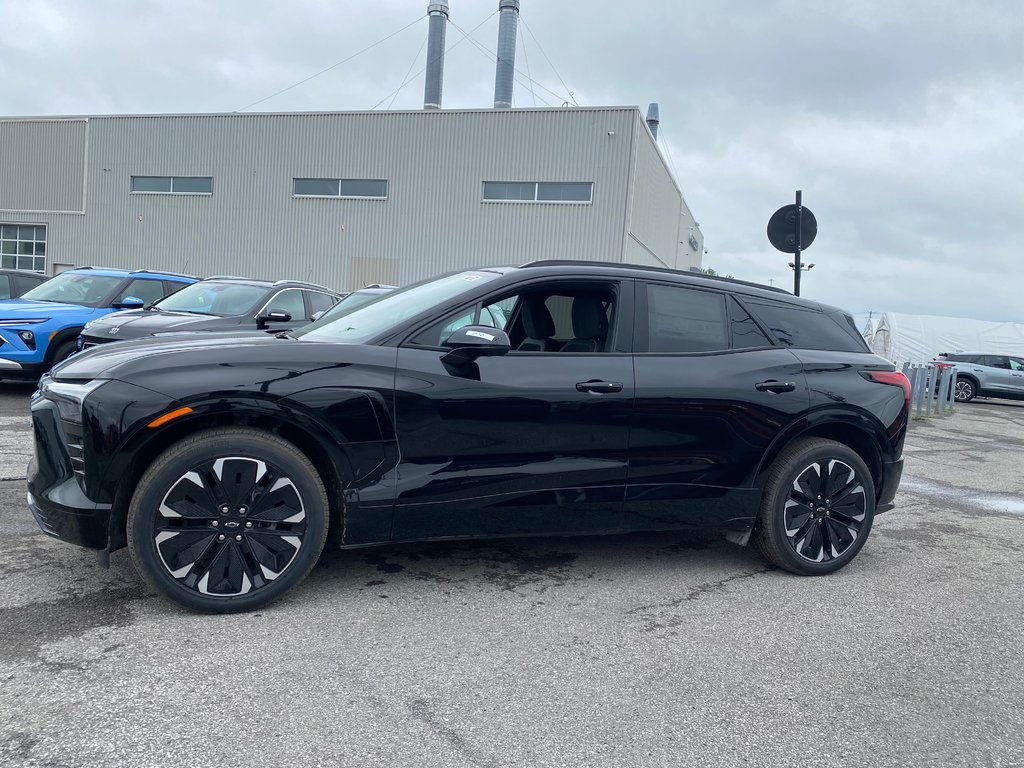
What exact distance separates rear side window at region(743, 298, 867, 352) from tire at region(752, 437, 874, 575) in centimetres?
57

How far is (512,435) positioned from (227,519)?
1.29m

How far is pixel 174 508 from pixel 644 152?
27.7 metres

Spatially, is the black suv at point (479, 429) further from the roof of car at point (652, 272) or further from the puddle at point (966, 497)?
the puddle at point (966, 497)

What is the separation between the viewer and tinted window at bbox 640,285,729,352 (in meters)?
4.16

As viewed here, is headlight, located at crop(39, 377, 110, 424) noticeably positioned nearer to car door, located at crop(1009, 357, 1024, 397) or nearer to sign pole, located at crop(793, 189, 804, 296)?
sign pole, located at crop(793, 189, 804, 296)

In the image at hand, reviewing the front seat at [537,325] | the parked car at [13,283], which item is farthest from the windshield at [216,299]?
the front seat at [537,325]

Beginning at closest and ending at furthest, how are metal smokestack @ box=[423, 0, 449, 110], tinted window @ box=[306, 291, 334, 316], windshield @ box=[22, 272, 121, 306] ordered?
tinted window @ box=[306, 291, 334, 316] < windshield @ box=[22, 272, 121, 306] < metal smokestack @ box=[423, 0, 449, 110]

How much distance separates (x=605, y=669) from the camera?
3102mm

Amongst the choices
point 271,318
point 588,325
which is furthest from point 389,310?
point 271,318

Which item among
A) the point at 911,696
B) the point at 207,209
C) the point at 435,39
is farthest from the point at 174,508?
the point at 435,39

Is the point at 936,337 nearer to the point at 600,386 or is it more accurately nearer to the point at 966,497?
the point at 966,497

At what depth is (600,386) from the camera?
12.7ft

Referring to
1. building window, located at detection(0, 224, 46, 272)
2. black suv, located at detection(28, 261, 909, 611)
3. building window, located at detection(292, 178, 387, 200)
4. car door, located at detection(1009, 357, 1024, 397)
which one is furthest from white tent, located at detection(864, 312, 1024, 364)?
building window, located at detection(0, 224, 46, 272)

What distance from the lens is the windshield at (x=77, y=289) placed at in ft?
34.2
